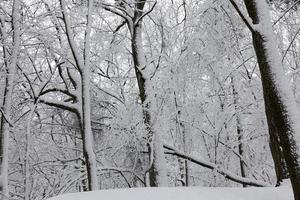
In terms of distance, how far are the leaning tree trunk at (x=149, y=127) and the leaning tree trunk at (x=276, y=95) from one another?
15.4 feet

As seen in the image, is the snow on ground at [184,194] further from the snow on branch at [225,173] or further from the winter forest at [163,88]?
the snow on branch at [225,173]

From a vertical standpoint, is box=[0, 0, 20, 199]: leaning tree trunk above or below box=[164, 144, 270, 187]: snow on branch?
above

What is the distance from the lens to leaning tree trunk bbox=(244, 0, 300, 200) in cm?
435

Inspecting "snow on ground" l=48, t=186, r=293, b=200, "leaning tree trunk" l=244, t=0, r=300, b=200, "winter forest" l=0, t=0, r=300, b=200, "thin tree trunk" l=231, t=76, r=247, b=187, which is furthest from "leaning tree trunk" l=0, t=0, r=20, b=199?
"thin tree trunk" l=231, t=76, r=247, b=187

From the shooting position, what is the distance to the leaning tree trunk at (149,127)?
30.1 feet

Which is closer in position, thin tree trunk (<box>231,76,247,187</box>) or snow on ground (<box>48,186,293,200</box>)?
snow on ground (<box>48,186,293,200</box>)

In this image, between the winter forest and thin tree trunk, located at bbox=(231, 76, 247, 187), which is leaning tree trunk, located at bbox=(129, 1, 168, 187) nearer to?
the winter forest

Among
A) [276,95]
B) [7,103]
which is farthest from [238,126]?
[276,95]

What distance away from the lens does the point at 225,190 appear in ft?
15.3

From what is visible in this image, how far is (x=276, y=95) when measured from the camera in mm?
4488

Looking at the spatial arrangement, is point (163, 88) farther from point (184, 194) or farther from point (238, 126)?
point (184, 194)

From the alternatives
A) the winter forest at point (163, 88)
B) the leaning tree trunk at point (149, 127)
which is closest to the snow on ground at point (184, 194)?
the winter forest at point (163, 88)

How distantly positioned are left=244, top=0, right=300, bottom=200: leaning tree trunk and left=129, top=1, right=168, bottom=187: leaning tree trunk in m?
4.70

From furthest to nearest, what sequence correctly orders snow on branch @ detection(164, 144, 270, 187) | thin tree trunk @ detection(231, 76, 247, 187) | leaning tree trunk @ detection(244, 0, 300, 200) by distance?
thin tree trunk @ detection(231, 76, 247, 187), snow on branch @ detection(164, 144, 270, 187), leaning tree trunk @ detection(244, 0, 300, 200)
